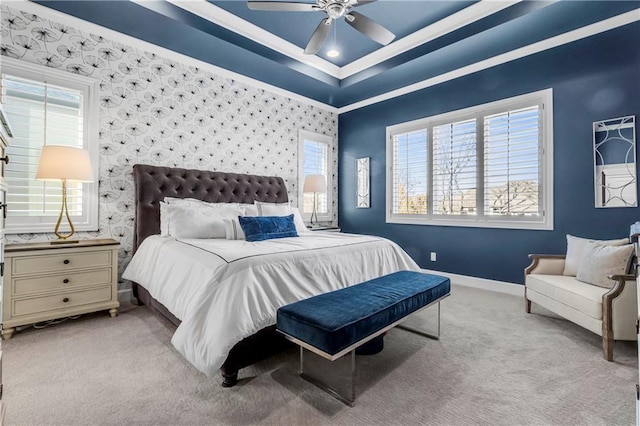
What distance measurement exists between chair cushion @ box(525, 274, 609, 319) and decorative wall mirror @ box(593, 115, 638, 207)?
999 mm

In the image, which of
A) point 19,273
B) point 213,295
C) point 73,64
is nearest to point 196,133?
point 73,64

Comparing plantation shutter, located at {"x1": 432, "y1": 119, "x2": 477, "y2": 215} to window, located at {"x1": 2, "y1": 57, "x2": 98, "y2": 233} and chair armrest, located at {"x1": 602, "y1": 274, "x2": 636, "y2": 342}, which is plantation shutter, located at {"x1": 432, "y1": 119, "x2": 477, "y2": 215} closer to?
chair armrest, located at {"x1": 602, "y1": 274, "x2": 636, "y2": 342}

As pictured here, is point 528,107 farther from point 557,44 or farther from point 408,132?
point 408,132

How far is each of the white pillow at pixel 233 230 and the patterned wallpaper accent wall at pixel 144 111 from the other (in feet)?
4.00

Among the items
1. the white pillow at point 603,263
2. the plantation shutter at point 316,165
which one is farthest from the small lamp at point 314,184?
the white pillow at point 603,263

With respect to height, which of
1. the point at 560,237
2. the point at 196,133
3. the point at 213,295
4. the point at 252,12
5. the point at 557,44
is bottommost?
the point at 213,295

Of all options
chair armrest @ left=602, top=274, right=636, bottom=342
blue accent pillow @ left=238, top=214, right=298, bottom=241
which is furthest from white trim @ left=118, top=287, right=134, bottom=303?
chair armrest @ left=602, top=274, right=636, bottom=342

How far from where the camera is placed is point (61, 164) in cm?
263

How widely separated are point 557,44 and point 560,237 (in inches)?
83.9

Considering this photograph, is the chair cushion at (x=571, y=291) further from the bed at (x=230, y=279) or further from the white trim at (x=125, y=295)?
the white trim at (x=125, y=295)

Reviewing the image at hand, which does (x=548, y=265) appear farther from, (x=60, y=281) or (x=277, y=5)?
(x=60, y=281)

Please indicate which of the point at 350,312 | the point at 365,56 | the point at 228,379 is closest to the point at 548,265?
the point at 350,312

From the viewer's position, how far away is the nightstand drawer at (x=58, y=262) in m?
2.46

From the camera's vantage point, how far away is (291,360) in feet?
6.97
